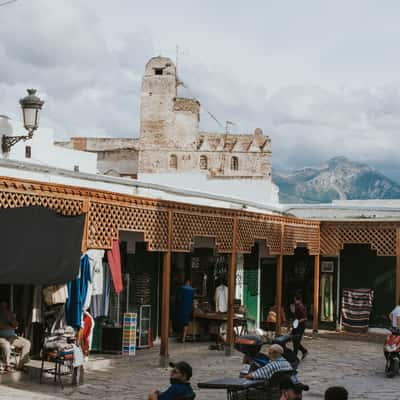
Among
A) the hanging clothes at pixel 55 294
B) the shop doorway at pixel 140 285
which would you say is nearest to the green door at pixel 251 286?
the shop doorway at pixel 140 285

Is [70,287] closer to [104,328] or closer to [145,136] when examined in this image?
[104,328]

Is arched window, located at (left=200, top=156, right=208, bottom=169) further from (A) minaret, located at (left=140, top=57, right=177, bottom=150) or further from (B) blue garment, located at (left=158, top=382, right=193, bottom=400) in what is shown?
(B) blue garment, located at (left=158, top=382, right=193, bottom=400)

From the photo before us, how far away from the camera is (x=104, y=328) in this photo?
556 inches

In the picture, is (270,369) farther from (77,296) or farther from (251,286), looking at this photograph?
(251,286)

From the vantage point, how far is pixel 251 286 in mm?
19219

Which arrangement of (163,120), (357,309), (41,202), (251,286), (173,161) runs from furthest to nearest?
(173,161) → (163,120) → (357,309) → (251,286) → (41,202)

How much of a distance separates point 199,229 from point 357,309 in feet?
24.3

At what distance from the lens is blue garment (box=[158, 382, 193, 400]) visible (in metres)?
7.02

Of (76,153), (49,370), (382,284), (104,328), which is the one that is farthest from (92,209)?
(76,153)

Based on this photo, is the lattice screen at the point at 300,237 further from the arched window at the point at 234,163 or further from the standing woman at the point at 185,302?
the arched window at the point at 234,163

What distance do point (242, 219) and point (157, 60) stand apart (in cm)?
3134

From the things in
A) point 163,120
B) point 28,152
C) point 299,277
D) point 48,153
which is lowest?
point 299,277

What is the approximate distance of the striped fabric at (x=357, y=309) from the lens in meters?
19.4

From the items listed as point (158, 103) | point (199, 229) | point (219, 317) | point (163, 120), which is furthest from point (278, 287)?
point (158, 103)
